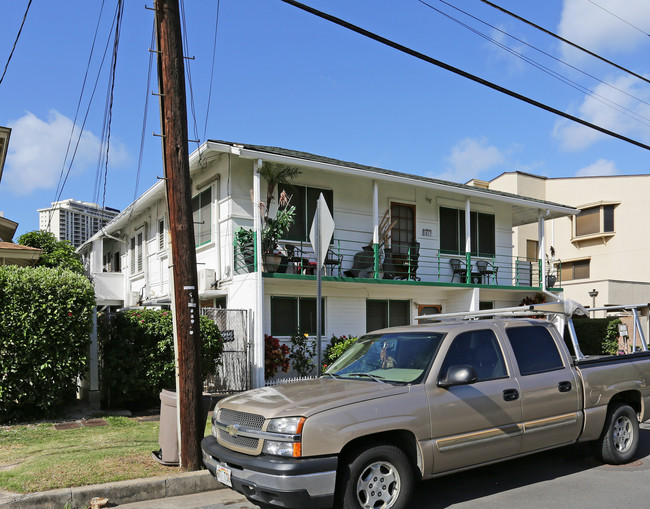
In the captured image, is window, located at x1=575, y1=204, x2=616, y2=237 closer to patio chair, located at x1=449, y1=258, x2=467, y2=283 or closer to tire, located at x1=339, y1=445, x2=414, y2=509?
patio chair, located at x1=449, y1=258, x2=467, y2=283

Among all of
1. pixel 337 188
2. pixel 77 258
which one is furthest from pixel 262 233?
pixel 77 258

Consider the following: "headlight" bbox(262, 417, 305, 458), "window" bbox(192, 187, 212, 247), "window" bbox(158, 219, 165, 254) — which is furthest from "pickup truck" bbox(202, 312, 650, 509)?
"window" bbox(158, 219, 165, 254)

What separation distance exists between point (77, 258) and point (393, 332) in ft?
87.7

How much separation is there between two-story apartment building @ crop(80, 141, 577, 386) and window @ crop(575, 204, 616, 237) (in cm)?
1432

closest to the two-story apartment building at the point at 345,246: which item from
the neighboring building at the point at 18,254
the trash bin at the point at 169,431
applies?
the neighboring building at the point at 18,254

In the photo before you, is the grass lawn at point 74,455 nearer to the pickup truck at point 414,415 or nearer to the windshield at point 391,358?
the pickup truck at point 414,415

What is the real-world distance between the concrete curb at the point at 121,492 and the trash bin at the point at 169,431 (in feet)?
1.44

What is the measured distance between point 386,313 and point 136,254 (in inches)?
419

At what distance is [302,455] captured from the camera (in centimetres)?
452

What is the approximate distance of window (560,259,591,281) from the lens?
3426 centimetres

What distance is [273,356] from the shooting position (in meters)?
14.0

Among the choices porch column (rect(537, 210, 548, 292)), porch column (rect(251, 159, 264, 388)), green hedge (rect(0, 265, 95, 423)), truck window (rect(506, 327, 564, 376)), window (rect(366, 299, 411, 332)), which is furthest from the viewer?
porch column (rect(537, 210, 548, 292))

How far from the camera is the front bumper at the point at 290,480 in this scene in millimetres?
4430

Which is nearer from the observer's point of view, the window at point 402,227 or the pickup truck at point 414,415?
the pickup truck at point 414,415
